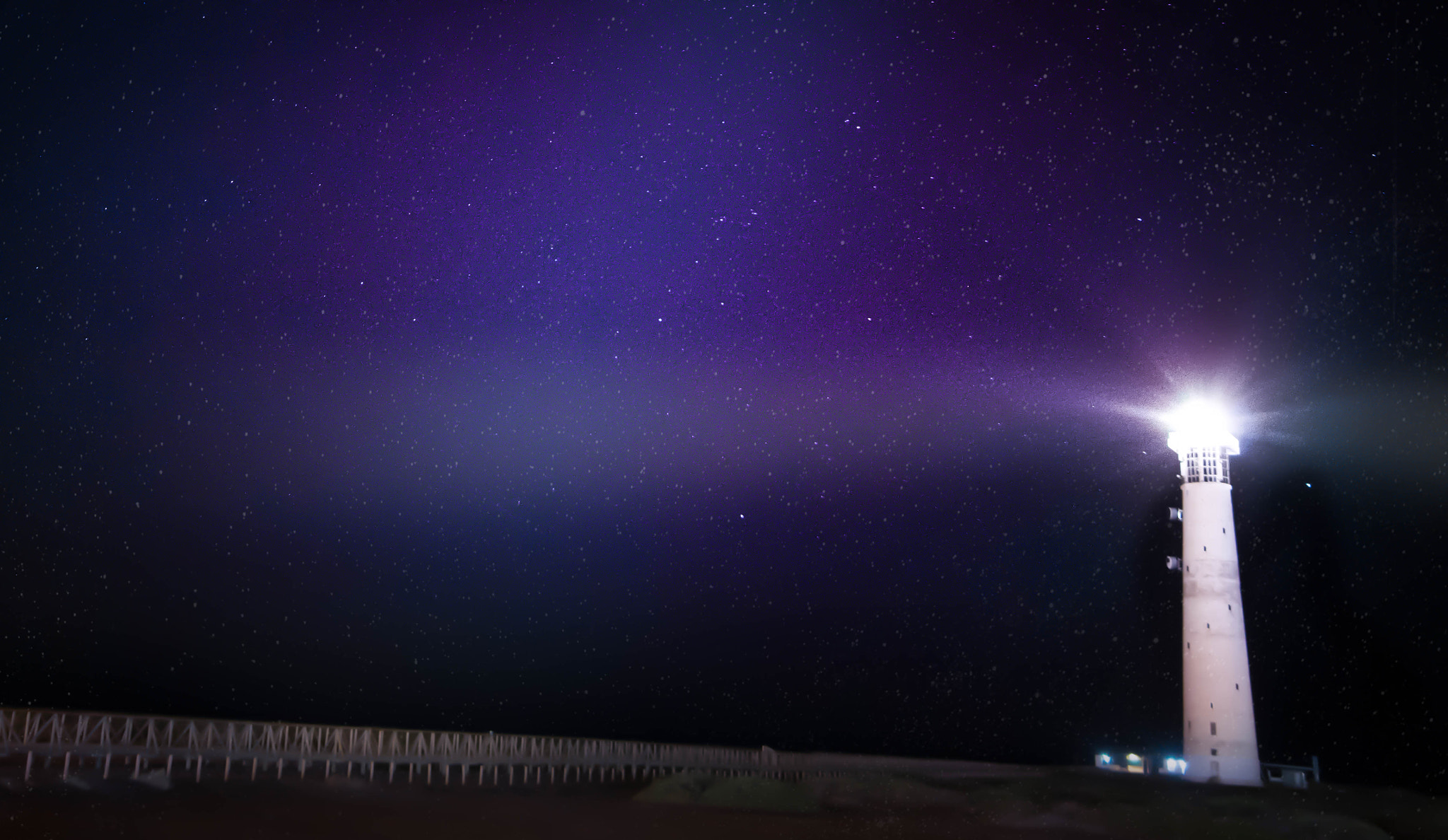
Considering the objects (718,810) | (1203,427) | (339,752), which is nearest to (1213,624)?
(1203,427)

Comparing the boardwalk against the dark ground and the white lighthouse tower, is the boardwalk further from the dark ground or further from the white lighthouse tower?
the white lighthouse tower

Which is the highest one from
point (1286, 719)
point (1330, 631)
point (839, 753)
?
point (1330, 631)

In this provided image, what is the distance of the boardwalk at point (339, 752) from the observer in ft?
108

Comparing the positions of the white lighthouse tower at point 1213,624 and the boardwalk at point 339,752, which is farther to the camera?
the white lighthouse tower at point 1213,624

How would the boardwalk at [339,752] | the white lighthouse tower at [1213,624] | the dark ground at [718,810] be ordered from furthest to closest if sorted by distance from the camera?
the white lighthouse tower at [1213,624] → the boardwalk at [339,752] → the dark ground at [718,810]

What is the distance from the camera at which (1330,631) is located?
5819 cm

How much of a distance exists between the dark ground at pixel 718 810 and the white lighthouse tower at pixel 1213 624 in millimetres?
1853

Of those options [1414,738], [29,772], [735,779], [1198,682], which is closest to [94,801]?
[29,772]

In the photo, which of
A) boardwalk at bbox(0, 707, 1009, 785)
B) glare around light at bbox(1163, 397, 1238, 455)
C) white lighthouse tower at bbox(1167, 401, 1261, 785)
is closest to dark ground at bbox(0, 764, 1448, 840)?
boardwalk at bbox(0, 707, 1009, 785)

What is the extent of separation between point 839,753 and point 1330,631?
33.5m

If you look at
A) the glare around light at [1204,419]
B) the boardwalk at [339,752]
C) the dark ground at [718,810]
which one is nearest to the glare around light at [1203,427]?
the glare around light at [1204,419]

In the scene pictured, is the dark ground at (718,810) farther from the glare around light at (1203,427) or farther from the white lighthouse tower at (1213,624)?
the glare around light at (1203,427)

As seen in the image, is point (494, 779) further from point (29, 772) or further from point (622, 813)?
point (29, 772)

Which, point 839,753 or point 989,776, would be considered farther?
point 839,753
